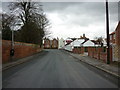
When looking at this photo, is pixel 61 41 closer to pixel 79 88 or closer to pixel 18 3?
pixel 18 3

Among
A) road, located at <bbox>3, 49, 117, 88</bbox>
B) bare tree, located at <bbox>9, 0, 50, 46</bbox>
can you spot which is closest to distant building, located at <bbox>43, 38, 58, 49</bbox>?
bare tree, located at <bbox>9, 0, 50, 46</bbox>

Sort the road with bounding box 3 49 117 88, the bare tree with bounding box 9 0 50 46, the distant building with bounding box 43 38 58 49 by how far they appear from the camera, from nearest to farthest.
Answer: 1. the road with bounding box 3 49 117 88
2. the bare tree with bounding box 9 0 50 46
3. the distant building with bounding box 43 38 58 49

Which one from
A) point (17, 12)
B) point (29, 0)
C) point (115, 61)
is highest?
point (29, 0)

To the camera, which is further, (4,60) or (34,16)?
(34,16)

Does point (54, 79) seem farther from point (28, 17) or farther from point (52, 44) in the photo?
point (52, 44)

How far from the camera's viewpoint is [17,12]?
37.8 m

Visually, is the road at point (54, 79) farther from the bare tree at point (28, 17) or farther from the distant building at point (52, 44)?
the distant building at point (52, 44)

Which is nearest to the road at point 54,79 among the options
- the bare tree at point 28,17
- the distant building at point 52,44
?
the bare tree at point 28,17

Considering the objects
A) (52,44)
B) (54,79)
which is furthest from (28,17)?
(52,44)

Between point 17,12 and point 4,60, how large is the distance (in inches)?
877

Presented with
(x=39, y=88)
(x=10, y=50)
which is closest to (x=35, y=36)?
(x=10, y=50)

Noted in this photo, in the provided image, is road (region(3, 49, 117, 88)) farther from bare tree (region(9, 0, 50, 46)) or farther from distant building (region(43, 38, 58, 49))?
distant building (region(43, 38, 58, 49))

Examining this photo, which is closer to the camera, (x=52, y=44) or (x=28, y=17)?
(x=28, y=17)

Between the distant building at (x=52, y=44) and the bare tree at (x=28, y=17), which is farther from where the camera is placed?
the distant building at (x=52, y=44)
